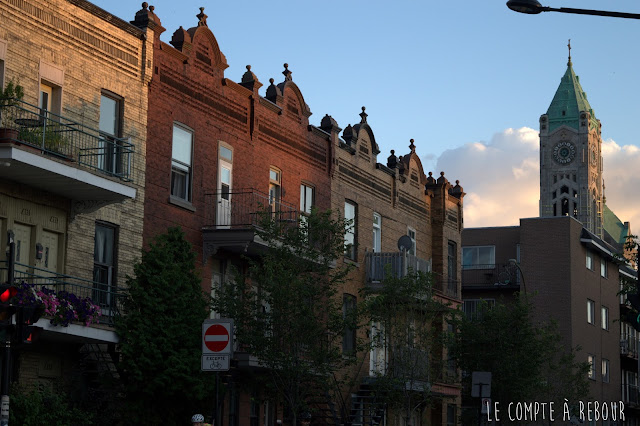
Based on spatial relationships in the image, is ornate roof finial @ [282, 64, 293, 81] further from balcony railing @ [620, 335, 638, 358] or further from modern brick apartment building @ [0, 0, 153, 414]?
balcony railing @ [620, 335, 638, 358]

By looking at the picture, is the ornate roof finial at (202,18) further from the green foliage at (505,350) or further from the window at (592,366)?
the window at (592,366)

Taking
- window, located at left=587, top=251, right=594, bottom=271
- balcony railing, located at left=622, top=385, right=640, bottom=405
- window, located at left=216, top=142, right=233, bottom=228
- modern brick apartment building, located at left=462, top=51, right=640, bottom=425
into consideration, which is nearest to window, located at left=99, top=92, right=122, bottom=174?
window, located at left=216, top=142, right=233, bottom=228

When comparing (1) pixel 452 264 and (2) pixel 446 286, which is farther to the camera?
(1) pixel 452 264

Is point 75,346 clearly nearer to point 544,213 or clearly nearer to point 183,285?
point 183,285

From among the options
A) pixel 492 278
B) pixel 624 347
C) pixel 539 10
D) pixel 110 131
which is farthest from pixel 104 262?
pixel 624 347

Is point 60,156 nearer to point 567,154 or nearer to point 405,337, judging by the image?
point 405,337

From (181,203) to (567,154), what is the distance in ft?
509

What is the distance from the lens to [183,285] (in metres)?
25.7

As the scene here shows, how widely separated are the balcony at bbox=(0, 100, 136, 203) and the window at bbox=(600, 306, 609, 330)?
46629 mm

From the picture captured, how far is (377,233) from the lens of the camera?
41.4 metres

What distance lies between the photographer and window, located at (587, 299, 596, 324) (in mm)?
65875

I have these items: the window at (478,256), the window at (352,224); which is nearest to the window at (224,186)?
the window at (352,224)

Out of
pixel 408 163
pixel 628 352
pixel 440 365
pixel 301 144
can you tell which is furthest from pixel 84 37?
pixel 628 352

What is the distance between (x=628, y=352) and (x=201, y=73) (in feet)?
159
